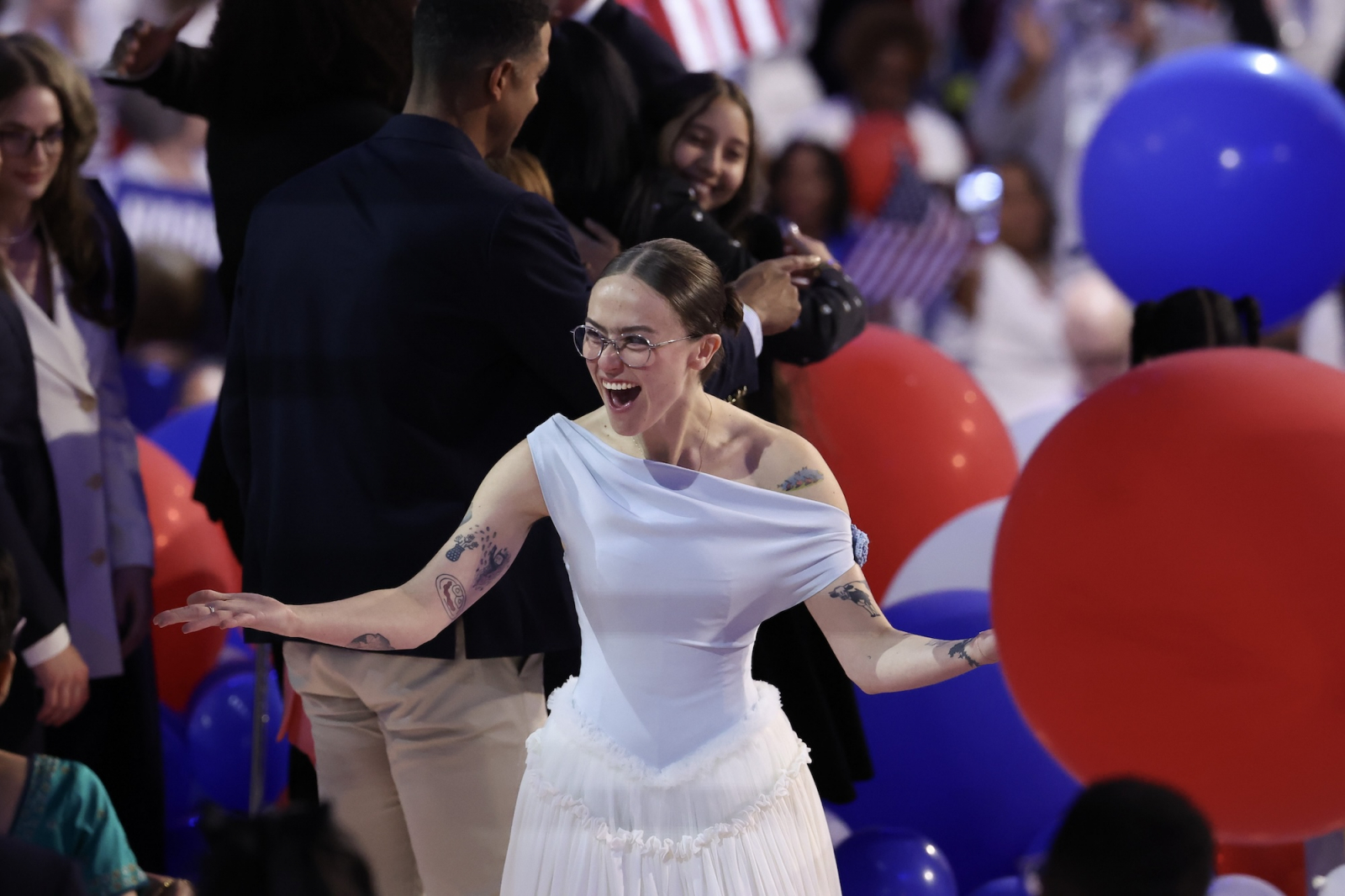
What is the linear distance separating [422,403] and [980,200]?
5.35 m

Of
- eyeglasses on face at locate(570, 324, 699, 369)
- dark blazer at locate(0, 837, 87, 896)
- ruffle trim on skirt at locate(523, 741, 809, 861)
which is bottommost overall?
ruffle trim on skirt at locate(523, 741, 809, 861)

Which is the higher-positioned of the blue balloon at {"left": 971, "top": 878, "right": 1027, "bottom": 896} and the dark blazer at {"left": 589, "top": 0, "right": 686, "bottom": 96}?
the dark blazer at {"left": 589, "top": 0, "right": 686, "bottom": 96}

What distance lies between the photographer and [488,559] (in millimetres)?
2316

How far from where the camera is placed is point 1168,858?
183 centimetres

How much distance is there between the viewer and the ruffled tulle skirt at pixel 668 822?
2.22 metres

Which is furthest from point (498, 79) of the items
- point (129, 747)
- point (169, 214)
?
point (169, 214)

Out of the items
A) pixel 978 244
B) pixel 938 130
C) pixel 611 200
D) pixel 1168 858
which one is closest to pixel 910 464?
pixel 611 200

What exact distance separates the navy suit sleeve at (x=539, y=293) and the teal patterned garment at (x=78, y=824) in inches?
39.1

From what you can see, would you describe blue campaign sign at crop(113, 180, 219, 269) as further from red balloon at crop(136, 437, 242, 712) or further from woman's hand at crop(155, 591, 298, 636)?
woman's hand at crop(155, 591, 298, 636)

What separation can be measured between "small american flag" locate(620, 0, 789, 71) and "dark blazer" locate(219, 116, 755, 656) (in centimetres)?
440

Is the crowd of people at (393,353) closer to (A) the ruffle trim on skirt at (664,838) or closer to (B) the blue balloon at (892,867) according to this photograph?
(A) the ruffle trim on skirt at (664,838)

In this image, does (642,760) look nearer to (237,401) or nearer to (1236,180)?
(237,401)

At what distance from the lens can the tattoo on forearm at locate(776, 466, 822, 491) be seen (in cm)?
230

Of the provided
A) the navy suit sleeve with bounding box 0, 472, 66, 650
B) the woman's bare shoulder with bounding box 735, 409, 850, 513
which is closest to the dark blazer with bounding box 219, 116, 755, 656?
the woman's bare shoulder with bounding box 735, 409, 850, 513
